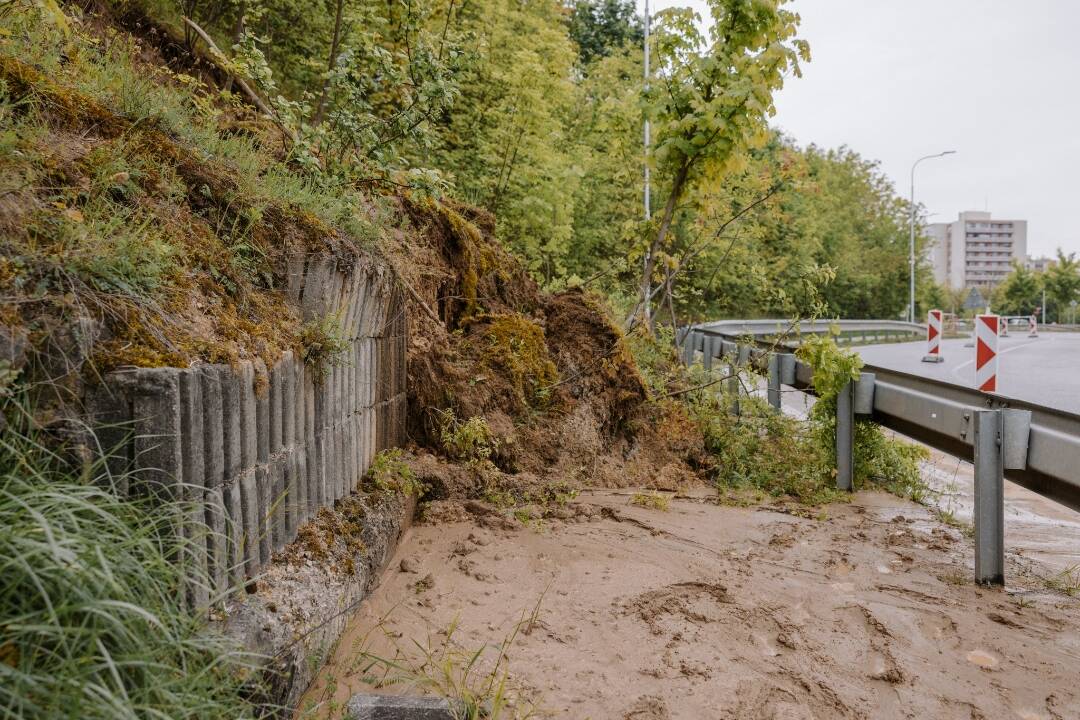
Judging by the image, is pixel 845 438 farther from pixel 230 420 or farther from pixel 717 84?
pixel 230 420

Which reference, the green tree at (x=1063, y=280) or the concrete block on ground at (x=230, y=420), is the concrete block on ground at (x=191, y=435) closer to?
the concrete block on ground at (x=230, y=420)

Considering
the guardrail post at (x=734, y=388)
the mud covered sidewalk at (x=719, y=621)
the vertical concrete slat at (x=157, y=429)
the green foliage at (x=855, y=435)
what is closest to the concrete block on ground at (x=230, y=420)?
the vertical concrete slat at (x=157, y=429)

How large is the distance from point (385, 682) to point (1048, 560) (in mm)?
4518

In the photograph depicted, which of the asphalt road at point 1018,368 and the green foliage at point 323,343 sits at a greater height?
the green foliage at point 323,343

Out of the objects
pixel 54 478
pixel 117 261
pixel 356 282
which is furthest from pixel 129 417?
pixel 356 282

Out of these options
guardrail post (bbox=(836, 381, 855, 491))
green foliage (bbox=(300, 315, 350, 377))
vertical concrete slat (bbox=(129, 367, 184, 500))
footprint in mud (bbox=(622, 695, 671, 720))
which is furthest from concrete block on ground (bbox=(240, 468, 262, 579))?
guardrail post (bbox=(836, 381, 855, 491))

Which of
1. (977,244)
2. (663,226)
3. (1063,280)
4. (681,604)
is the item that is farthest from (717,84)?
(977,244)

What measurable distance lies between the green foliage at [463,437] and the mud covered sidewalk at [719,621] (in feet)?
2.03

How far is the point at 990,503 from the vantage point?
4.28 m

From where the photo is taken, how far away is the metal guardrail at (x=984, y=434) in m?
3.99

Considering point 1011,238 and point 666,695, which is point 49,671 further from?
point 1011,238

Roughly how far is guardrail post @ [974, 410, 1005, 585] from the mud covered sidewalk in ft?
0.43

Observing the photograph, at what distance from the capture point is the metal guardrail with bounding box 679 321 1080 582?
399 cm

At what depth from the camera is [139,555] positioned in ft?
6.90
